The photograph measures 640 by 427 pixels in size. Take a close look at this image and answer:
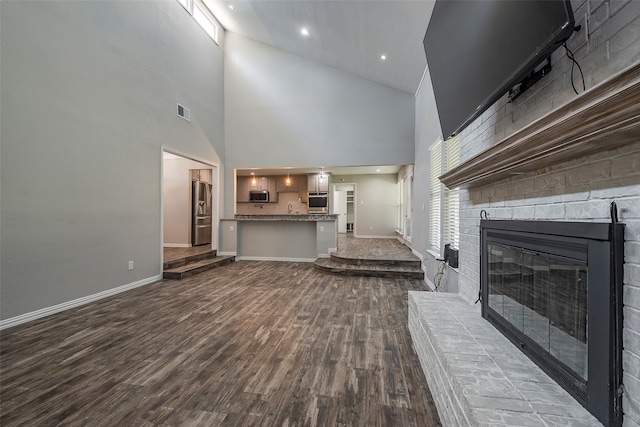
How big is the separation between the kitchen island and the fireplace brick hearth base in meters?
4.43

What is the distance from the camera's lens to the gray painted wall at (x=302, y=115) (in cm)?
598

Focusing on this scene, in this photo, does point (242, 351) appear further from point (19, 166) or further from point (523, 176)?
point (19, 166)

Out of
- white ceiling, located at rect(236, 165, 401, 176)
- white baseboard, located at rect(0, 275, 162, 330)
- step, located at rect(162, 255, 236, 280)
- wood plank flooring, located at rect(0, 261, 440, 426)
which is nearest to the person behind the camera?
wood plank flooring, located at rect(0, 261, 440, 426)

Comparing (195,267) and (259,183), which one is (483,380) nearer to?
(195,267)

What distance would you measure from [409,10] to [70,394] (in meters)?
4.97

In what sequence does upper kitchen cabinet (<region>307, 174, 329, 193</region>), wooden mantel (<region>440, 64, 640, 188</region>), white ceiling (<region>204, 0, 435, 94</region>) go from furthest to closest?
upper kitchen cabinet (<region>307, 174, 329, 193</region>) → white ceiling (<region>204, 0, 435, 94</region>) → wooden mantel (<region>440, 64, 640, 188</region>)

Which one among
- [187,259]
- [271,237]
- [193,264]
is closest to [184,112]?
[187,259]

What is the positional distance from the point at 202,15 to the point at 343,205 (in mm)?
8178

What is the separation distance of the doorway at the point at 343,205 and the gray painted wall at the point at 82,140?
249 inches

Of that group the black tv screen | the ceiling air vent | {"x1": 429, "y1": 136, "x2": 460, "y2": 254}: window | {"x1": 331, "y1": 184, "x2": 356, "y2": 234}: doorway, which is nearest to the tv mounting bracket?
the black tv screen

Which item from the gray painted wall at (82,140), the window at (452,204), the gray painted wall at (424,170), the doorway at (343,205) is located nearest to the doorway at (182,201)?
the gray painted wall at (82,140)

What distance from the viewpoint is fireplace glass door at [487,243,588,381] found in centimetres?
111

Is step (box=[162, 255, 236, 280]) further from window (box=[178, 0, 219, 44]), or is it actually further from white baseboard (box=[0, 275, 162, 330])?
window (box=[178, 0, 219, 44])

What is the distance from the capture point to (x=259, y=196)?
27.2 ft
